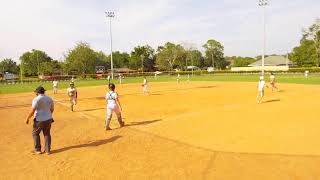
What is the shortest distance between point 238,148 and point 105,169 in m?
3.68

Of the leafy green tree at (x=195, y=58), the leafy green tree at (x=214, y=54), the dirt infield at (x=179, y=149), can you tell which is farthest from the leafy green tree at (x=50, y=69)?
the dirt infield at (x=179, y=149)

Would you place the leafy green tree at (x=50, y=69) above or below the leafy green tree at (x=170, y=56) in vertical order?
below

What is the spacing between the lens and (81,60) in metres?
87.7

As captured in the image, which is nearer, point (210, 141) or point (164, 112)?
point (210, 141)

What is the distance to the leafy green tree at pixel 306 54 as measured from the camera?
8386 centimetres

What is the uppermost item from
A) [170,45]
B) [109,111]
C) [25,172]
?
[170,45]

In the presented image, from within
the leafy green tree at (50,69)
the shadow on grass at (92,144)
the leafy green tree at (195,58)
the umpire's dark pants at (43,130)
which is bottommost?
the shadow on grass at (92,144)

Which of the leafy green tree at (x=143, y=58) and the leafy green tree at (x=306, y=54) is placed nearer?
the leafy green tree at (x=306, y=54)

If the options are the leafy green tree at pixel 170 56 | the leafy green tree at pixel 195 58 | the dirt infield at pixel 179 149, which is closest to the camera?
the dirt infield at pixel 179 149

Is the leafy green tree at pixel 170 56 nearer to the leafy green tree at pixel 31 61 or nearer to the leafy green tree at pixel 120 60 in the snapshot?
the leafy green tree at pixel 120 60

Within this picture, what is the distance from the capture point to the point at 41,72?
106 metres

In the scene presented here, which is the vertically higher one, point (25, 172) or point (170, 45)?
point (170, 45)

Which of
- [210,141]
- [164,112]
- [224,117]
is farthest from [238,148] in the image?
[164,112]

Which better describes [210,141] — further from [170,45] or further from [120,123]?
[170,45]
